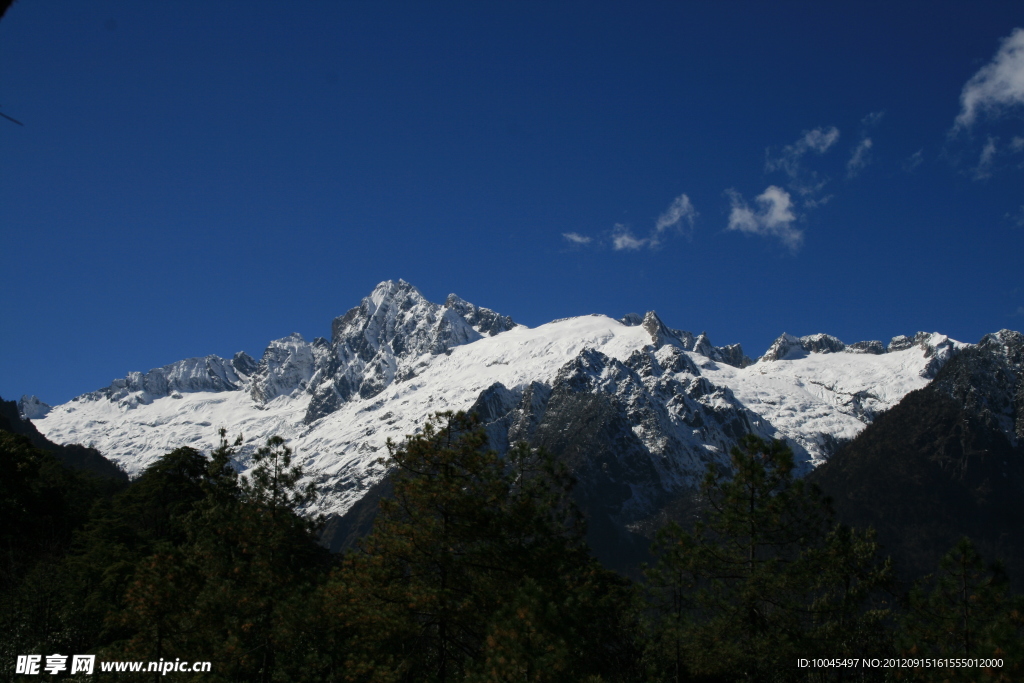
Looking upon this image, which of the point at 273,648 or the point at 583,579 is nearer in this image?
the point at 273,648

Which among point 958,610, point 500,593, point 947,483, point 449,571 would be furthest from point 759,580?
point 947,483

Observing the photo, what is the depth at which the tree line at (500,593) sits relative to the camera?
74.2ft

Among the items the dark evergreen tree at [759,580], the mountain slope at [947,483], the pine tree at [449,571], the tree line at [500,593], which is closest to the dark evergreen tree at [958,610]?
the tree line at [500,593]

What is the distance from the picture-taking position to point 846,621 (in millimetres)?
27250

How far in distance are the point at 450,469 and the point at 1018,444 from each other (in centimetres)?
21506

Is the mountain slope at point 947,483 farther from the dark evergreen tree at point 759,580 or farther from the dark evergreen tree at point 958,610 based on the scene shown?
the dark evergreen tree at point 759,580

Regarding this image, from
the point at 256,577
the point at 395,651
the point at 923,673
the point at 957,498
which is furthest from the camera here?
the point at 957,498

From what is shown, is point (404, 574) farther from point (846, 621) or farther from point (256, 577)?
point (846, 621)

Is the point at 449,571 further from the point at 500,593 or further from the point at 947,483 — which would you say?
the point at 947,483

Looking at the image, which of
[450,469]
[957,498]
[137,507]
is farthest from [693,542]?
[957,498]

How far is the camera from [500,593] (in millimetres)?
23156

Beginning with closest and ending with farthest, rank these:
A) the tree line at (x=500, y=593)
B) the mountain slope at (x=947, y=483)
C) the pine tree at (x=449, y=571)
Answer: the pine tree at (x=449, y=571) < the tree line at (x=500, y=593) < the mountain slope at (x=947, y=483)

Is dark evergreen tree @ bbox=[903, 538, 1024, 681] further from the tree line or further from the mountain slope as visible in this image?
the mountain slope

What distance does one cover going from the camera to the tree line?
74.2 feet
